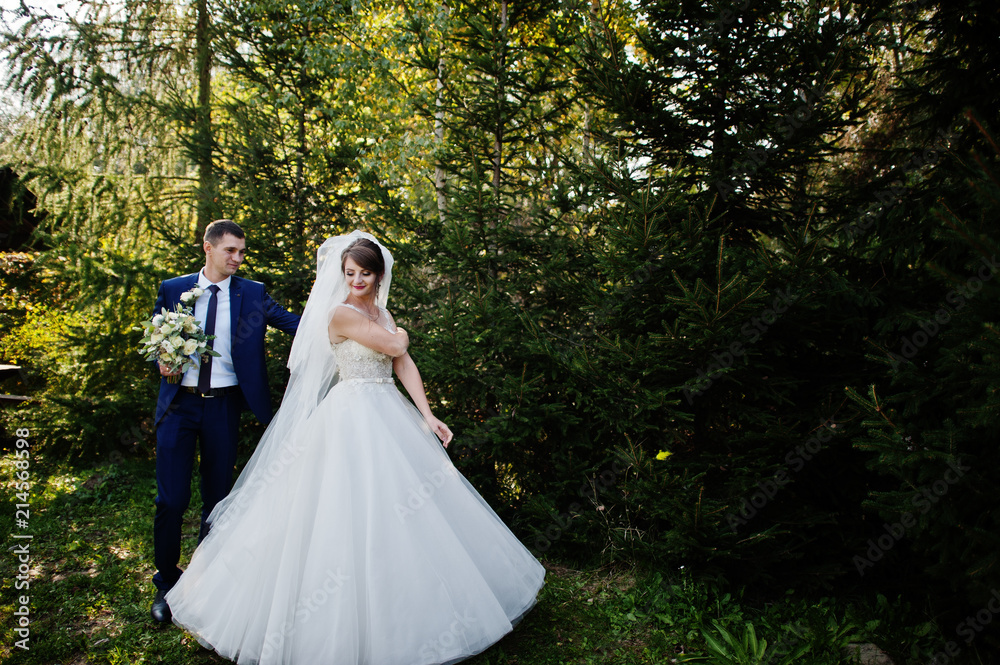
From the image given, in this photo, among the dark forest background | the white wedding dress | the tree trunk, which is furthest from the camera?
the tree trunk

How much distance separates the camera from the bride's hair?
341 centimetres

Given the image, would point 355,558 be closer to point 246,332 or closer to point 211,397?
point 211,397

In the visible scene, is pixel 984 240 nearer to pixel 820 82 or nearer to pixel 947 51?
pixel 820 82

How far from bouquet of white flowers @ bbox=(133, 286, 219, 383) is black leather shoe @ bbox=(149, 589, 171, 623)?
149 centimetres

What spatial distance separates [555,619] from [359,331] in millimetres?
2384

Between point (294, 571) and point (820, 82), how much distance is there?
187 inches

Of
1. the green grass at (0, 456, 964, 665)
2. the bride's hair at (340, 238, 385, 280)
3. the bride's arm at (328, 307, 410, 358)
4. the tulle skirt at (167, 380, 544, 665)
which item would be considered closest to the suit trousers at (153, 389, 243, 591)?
the tulle skirt at (167, 380, 544, 665)

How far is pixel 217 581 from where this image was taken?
2.98 metres

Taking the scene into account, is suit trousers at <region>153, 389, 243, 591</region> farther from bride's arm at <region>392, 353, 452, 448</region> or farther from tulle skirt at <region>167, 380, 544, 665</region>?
bride's arm at <region>392, 353, 452, 448</region>

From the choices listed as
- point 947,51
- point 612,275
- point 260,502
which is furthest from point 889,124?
point 260,502

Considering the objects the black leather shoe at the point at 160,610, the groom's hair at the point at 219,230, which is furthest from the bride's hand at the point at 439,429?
the black leather shoe at the point at 160,610

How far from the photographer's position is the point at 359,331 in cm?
337

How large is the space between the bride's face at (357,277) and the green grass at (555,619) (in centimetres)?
235

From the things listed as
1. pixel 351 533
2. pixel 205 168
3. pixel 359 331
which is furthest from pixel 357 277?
pixel 205 168
